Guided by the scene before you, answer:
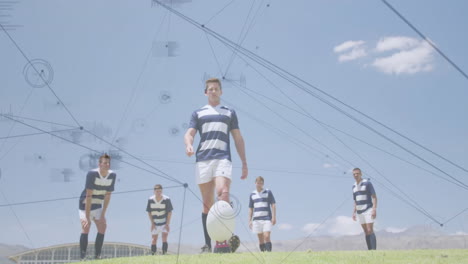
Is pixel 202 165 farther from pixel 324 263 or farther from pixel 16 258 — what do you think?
pixel 16 258

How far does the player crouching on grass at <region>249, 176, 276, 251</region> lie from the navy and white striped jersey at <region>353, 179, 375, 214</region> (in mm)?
2418

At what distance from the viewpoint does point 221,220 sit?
637 centimetres

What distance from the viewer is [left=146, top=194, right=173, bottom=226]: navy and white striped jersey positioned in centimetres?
1367

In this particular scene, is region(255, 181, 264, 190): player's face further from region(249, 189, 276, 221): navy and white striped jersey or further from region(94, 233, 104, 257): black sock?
region(94, 233, 104, 257): black sock

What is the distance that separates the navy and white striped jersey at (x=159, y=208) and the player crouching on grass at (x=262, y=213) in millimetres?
2585

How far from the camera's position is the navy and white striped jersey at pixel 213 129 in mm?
7406

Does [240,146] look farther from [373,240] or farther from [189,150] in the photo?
[373,240]

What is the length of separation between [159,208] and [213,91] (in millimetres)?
6927

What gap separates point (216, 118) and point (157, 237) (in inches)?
302

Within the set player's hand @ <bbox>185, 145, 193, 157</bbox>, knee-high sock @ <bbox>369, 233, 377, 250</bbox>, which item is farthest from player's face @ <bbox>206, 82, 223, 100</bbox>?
knee-high sock @ <bbox>369, 233, 377, 250</bbox>

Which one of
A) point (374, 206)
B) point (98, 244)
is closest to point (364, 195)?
point (374, 206)

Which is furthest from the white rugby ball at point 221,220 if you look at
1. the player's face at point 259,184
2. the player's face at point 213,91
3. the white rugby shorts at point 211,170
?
the player's face at point 259,184

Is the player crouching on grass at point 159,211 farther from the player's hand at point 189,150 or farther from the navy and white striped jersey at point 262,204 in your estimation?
the player's hand at point 189,150

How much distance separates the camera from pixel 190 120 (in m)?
7.76
